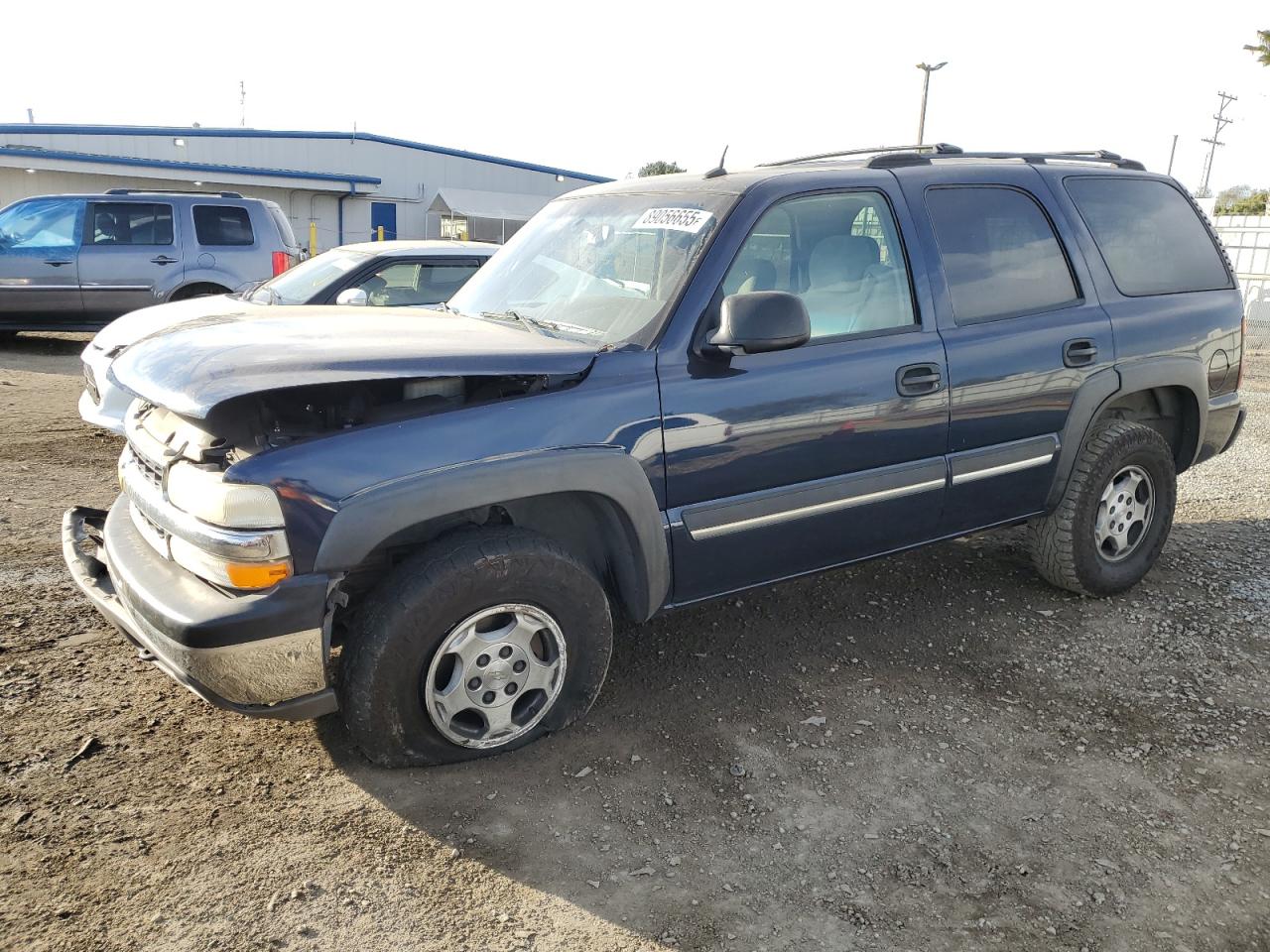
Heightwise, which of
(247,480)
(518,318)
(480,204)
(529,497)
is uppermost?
(480,204)

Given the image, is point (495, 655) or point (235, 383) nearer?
point (235, 383)

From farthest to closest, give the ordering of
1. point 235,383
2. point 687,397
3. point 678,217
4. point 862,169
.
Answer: point 862,169, point 678,217, point 687,397, point 235,383

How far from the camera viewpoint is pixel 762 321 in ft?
10.2

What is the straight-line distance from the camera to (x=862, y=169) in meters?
3.85

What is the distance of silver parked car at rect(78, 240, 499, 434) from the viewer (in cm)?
677

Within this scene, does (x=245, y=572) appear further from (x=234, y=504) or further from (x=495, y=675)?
(x=495, y=675)

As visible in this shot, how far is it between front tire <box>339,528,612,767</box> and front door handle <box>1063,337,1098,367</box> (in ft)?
7.68

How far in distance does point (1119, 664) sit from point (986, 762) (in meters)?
1.11

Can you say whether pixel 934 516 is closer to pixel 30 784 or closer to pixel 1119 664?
pixel 1119 664

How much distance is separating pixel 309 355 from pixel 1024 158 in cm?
332

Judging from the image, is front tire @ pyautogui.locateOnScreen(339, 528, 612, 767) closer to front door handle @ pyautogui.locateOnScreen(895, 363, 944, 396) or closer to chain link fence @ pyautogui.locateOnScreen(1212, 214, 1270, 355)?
front door handle @ pyautogui.locateOnScreen(895, 363, 944, 396)

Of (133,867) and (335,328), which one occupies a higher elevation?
(335,328)

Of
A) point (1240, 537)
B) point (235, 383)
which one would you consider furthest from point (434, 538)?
point (1240, 537)

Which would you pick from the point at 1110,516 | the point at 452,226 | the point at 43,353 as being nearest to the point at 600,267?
the point at 1110,516
